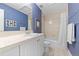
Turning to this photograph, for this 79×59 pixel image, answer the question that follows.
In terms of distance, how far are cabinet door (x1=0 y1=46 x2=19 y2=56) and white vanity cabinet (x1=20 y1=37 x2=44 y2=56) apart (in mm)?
113

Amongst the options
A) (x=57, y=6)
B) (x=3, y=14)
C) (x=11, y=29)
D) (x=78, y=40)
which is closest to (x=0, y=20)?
(x=3, y=14)

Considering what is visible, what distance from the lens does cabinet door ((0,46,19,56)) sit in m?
1.08

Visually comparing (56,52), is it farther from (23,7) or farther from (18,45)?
(23,7)

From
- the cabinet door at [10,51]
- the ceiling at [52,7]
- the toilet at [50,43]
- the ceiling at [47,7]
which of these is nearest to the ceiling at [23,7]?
the ceiling at [47,7]

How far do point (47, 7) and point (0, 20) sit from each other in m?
0.73

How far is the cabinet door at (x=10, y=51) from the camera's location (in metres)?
1.08

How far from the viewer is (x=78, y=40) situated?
1951 millimetres

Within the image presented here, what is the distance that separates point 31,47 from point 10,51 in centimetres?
59

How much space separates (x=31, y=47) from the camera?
5.74 ft

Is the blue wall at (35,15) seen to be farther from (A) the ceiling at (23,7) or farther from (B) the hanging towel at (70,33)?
(B) the hanging towel at (70,33)

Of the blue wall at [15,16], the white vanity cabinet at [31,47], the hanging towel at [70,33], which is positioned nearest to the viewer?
the white vanity cabinet at [31,47]

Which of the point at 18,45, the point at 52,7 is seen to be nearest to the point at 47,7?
the point at 52,7

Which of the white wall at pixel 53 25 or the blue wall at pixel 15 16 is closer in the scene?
the blue wall at pixel 15 16

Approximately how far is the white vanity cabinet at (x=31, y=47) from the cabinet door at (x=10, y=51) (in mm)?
113
